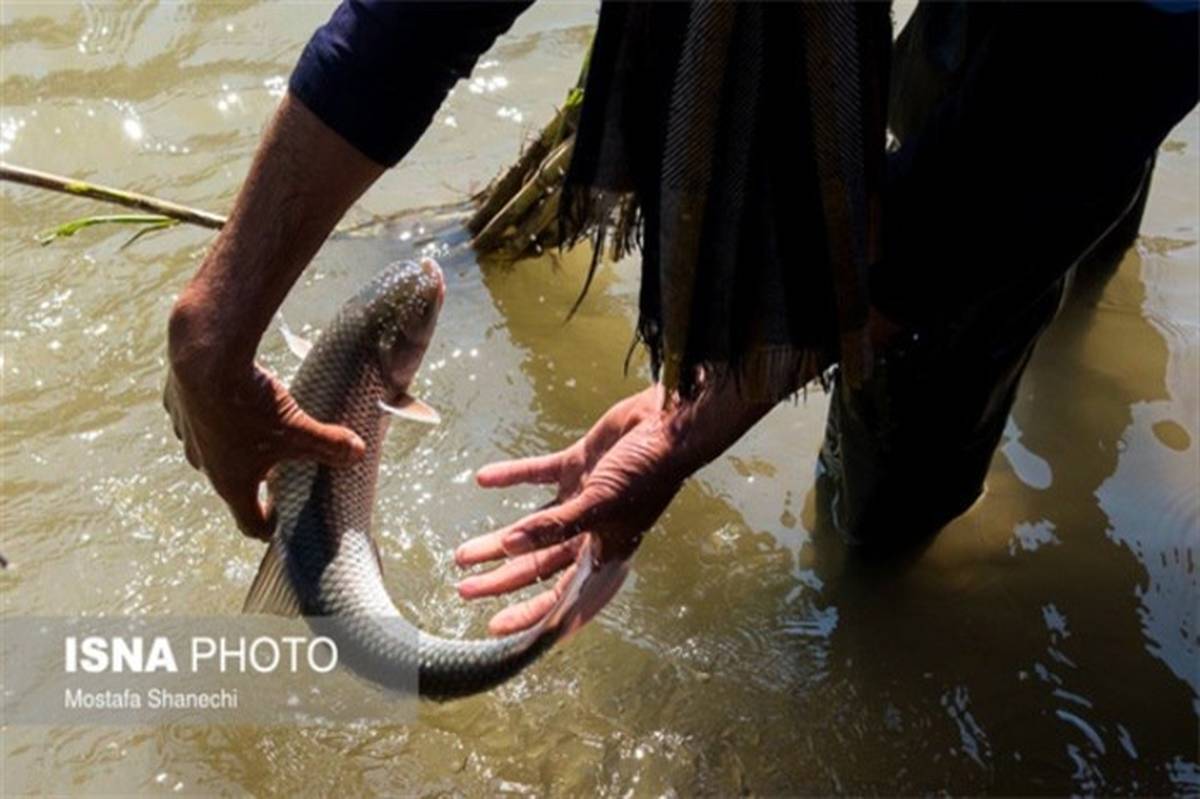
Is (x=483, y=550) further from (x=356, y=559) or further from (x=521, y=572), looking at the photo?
(x=356, y=559)

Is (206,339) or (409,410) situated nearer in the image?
(206,339)

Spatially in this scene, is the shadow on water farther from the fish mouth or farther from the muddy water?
the fish mouth

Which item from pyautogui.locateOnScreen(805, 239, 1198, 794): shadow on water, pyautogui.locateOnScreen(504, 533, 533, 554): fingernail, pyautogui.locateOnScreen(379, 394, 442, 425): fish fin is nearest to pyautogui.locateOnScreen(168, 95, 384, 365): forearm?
pyautogui.locateOnScreen(504, 533, 533, 554): fingernail

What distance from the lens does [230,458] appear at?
82.8 inches

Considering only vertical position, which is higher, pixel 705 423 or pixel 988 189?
pixel 988 189

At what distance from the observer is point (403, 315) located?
2891mm

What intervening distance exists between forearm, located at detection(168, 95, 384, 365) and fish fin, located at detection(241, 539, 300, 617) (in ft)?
1.95

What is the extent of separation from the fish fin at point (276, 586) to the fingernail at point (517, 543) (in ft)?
1.41

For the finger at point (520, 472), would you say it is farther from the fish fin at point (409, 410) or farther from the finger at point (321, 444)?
the finger at point (321, 444)

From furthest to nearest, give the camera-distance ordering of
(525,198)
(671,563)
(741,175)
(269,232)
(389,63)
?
(525,198)
(671,563)
(741,175)
(269,232)
(389,63)

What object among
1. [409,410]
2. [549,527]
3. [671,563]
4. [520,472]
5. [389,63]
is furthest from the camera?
[671,563]

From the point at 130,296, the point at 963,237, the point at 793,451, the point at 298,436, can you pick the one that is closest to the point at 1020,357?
the point at 963,237

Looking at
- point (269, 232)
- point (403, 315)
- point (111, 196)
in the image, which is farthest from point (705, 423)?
point (111, 196)

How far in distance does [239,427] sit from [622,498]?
0.68 metres
